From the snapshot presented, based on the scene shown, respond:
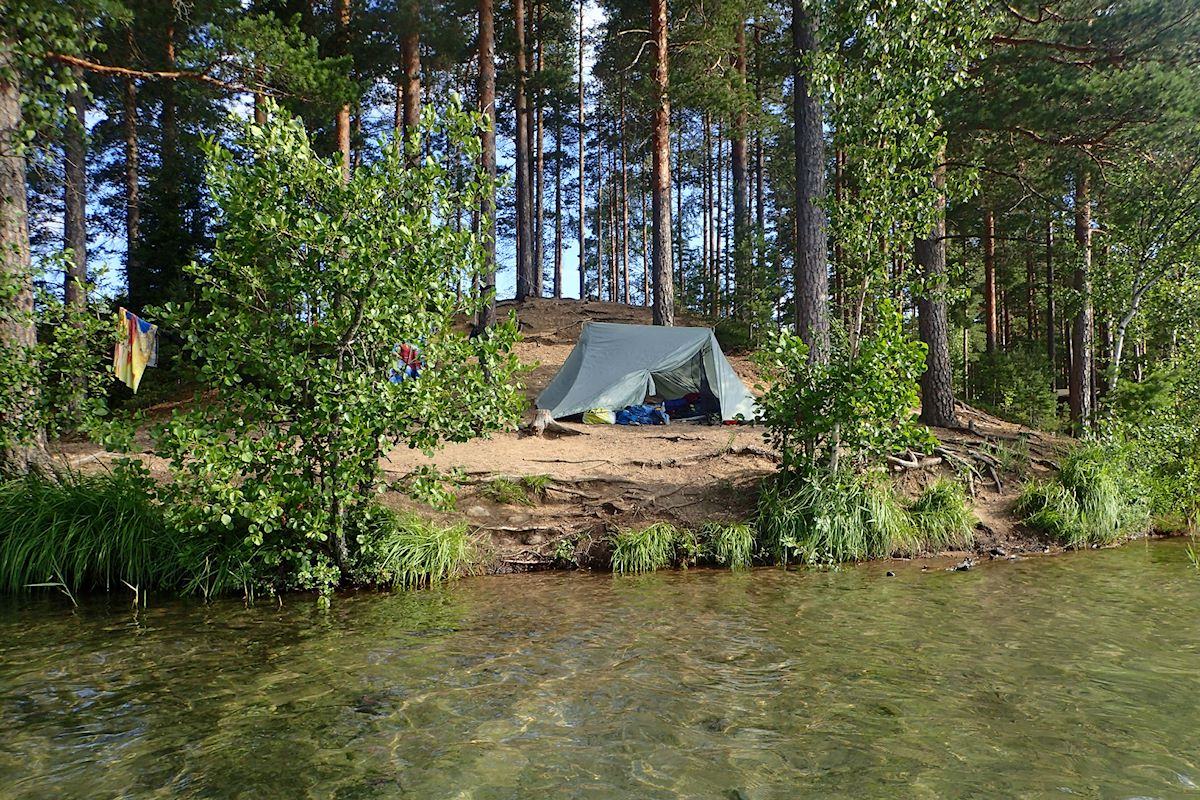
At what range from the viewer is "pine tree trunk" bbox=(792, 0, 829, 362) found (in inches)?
375

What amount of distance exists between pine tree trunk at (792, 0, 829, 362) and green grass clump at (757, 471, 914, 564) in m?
2.70

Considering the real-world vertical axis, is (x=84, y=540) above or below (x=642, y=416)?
below

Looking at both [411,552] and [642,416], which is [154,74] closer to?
[411,552]

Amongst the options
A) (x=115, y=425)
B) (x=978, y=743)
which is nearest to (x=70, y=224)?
(x=115, y=425)

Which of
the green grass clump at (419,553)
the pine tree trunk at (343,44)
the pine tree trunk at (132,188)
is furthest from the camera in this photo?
the pine tree trunk at (343,44)

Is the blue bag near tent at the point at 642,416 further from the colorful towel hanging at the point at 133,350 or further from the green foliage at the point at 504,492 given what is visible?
the colorful towel hanging at the point at 133,350

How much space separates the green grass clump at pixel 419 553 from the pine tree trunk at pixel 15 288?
3104 millimetres

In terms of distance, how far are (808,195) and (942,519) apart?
4.52 meters

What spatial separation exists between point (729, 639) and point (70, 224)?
12214mm

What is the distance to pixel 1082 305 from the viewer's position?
1012 centimetres

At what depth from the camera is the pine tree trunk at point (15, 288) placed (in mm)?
6070

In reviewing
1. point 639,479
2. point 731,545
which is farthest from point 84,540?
point 731,545

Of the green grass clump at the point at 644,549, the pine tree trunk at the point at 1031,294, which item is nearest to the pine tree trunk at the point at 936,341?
the green grass clump at the point at 644,549

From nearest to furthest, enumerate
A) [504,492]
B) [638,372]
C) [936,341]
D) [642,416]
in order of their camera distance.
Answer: [504,492]
[936,341]
[642,416]
[638,372]
